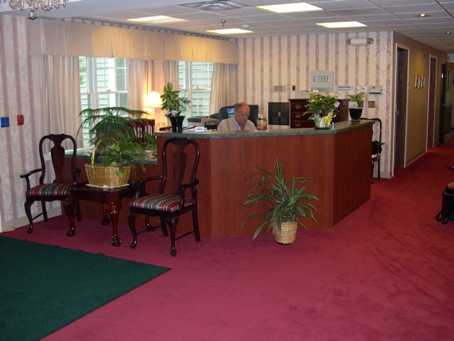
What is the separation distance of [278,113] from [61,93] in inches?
176

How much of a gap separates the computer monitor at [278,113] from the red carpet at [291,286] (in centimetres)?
363

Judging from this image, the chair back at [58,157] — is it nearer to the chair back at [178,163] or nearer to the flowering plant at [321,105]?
the chair back at [178,163]

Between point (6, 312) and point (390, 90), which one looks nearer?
point (6, 312)

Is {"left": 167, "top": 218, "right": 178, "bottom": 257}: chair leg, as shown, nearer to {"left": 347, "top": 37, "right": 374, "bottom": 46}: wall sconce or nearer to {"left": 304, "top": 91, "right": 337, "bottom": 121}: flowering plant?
{"left": 304, "top": 91, "right": 337, "bottom": 121}: flowering plant

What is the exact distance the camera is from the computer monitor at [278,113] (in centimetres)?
1004

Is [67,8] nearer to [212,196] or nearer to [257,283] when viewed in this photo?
[212,196]

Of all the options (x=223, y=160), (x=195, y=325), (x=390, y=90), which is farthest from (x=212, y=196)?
(x=390, y=90)

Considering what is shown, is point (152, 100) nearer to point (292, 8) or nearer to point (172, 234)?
point (292, 8)

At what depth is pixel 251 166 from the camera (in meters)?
5.88

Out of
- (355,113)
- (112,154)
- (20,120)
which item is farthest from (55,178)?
(355,113)

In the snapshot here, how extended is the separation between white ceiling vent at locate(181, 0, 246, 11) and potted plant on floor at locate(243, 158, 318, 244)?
188 cm

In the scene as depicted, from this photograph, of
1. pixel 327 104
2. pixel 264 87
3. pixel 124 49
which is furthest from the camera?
pixel 264 87

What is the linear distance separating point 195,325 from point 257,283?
0.92 meters

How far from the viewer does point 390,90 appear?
30.5 feet
